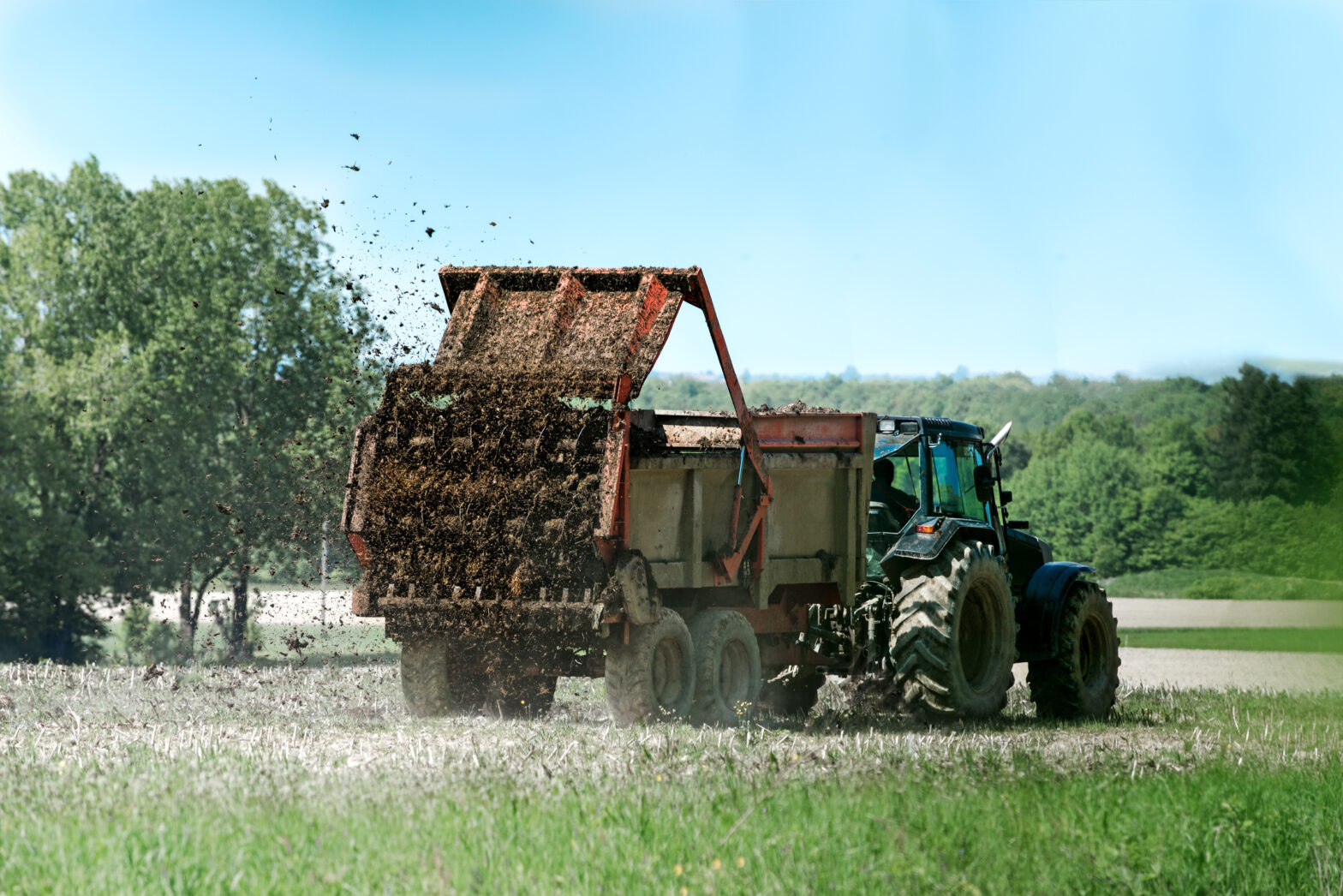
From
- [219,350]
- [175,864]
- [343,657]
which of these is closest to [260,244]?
[219,350]

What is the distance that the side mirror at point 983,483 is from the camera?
489 inches

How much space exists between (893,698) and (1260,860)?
199 inches

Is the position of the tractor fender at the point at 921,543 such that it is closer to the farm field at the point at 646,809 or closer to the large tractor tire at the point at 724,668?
the large tractor tire at the point at 724,668

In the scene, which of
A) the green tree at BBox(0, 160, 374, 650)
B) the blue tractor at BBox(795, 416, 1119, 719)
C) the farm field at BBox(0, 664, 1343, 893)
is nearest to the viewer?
the farm field at BBox(0, 664, 1343, 893)

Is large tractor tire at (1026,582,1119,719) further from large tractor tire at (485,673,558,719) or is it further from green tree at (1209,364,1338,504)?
green tree at (1209,364,1338,504)

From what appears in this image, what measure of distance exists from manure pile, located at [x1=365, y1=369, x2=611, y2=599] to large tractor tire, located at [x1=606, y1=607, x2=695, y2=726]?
1.93 feet

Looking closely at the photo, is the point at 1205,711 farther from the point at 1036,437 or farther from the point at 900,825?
the point at 1036,437

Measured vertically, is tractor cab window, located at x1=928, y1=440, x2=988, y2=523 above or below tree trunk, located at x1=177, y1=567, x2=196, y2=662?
above

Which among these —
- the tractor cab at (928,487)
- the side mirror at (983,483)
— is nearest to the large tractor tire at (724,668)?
the tractor cab at (928,487)

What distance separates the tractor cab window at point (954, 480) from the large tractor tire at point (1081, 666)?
54.5 inches

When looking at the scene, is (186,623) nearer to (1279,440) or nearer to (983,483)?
(983,483)

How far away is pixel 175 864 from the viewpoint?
552 cm

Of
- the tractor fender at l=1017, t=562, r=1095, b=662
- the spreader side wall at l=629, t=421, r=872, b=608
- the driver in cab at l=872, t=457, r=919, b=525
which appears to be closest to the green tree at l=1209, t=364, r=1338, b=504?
the spreader side wall at l=629, t=421, r=872, b=608

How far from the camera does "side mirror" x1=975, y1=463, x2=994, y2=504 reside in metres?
12.4
